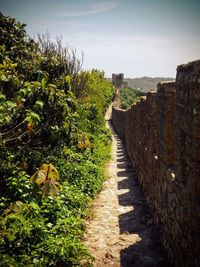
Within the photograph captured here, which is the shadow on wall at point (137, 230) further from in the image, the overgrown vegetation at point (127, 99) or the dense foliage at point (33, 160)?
the overgrown vegetation at point (127, 99)

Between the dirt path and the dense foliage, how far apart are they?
0.36 m

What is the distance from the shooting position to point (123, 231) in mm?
5746

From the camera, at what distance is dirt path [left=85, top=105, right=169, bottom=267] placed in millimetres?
4668

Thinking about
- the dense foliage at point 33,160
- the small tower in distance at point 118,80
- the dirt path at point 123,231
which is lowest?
the dirt path at point 123,231

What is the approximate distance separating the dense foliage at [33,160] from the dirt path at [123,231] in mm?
364

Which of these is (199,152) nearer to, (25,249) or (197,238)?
(197,238)

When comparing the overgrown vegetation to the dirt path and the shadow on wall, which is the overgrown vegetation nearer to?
the shadow on wall

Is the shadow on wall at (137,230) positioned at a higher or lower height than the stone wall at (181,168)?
lower

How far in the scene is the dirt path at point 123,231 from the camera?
184 inches

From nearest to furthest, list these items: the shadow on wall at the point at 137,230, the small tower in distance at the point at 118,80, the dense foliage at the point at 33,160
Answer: the dense foliage at the point at 33,160, the shadow on wall at the point at 137,230, the small tower in distance at the point at 118,80

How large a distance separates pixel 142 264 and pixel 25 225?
1973 mm

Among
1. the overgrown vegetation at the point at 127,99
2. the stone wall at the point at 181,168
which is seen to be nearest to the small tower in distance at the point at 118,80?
the overgrown vegetation at the point at 127,99

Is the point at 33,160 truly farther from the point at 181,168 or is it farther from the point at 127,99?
the point at 127,99

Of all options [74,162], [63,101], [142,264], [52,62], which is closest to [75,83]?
[74,162]
